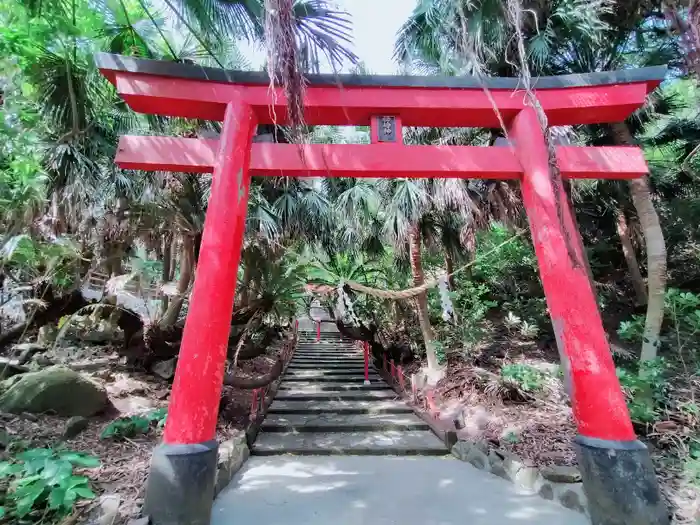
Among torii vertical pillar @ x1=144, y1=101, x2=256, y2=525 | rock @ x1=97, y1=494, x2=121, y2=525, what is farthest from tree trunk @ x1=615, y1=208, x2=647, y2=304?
rock @ x1=97, y1=494, x2=121, y2=525

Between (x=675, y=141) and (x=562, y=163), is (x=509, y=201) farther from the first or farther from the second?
(x=675, y=141)

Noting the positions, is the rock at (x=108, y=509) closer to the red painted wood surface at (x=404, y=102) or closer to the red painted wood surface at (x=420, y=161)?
the red painted wood surface at (x=420, y=161)

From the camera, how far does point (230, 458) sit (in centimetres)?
361

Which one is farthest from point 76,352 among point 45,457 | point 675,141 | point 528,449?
point 675,141

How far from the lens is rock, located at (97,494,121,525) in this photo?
2.38 metres

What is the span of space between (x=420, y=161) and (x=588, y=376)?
7.77 ft

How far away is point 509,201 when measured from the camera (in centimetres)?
616

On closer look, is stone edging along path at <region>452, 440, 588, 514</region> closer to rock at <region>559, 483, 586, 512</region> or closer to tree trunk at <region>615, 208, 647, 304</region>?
rock at <region>559, 483, 586, 512</region>

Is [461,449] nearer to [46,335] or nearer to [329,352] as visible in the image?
[46,335]

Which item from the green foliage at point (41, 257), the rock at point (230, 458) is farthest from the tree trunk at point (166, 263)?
the rock at point (230, 458)

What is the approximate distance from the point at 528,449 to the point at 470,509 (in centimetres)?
137


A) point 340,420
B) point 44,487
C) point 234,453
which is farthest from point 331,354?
point 44,487

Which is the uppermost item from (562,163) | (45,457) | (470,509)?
(562,163)

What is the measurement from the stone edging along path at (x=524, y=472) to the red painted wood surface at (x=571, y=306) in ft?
2.09
